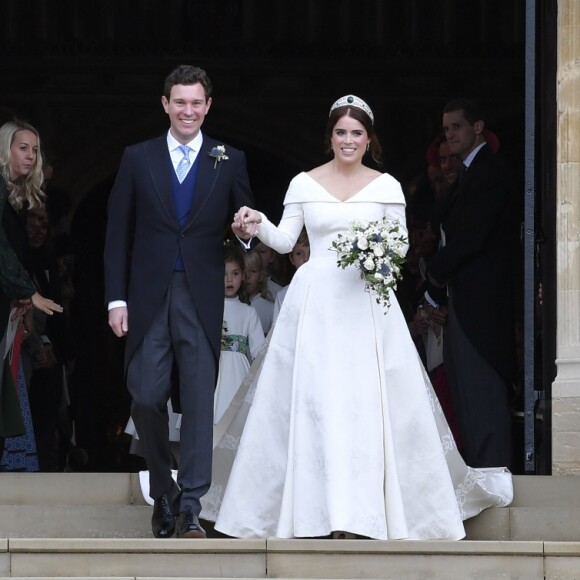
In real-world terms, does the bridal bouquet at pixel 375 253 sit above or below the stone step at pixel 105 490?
above

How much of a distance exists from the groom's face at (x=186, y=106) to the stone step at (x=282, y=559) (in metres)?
1.74

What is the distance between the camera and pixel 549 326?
10.6 m

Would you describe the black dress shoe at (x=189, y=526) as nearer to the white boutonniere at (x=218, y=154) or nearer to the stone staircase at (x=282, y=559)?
the stone staircase at (x=282, y=559)

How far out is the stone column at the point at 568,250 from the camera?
9.75m

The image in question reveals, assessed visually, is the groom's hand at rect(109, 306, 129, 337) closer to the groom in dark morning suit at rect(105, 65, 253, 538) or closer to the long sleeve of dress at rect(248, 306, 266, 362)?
the groom in dark morning suit at rect(105, 65, 253, 538)

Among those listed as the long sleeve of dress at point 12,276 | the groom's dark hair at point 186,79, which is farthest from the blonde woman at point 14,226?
the groom's dark hair at point 186,79

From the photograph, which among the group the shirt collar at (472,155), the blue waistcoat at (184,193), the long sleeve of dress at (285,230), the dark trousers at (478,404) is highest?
the shirt collar at (472,155)

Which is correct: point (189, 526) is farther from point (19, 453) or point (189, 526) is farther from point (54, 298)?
point (54, 298)

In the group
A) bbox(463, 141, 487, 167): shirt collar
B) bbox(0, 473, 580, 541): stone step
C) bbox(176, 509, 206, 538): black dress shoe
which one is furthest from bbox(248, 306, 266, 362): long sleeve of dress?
bbox(176, 509, 206, 538): black dress shoe

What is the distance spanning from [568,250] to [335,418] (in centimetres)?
217

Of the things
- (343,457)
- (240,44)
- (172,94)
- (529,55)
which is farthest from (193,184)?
(240,44)

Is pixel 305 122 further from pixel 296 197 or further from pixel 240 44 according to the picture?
pixel 296 197

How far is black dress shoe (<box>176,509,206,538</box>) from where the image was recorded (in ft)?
26.5

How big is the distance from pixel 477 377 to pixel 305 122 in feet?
19.9
